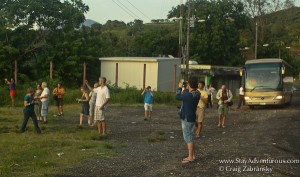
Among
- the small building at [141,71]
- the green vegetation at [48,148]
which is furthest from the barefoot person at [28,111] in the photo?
the small building at [141,71]

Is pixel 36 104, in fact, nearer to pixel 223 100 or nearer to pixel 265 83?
pixel 223 100

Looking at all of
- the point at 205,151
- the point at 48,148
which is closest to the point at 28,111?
the point at 48,148

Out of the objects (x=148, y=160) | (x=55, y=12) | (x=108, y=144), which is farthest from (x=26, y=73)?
(x=148, y=160)

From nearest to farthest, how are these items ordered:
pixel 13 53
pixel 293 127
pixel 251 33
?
pixel 293 127, pixel 13 53, pixel 251 33

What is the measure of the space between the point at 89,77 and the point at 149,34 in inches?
715

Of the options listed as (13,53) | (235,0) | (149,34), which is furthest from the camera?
(235,0)

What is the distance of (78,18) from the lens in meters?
41.6

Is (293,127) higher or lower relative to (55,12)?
lower

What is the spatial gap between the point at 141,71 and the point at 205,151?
28.3 meters

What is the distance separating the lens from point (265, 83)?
26.8 metres

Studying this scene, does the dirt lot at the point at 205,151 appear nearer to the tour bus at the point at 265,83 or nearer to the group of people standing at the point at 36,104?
the group of people standing at the point at 36,104

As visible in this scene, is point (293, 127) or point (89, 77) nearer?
point (293, 127)

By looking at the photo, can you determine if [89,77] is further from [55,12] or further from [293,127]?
[293,127]

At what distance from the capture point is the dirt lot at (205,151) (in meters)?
9.28
